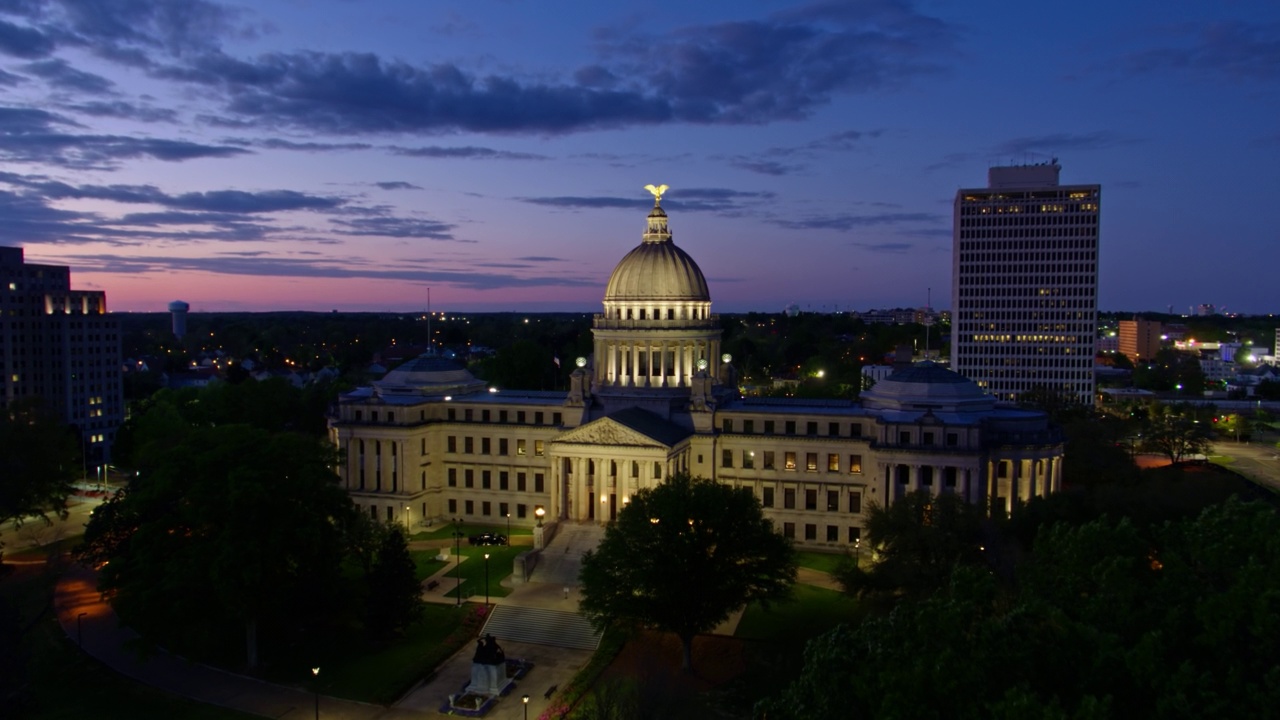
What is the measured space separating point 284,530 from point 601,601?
789 inches

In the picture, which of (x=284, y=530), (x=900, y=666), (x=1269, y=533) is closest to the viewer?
(x=900, y=666)

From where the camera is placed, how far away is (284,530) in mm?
52812

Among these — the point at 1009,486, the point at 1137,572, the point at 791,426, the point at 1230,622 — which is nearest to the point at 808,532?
the point at 791,426

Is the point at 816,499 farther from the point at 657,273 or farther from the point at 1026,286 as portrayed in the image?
the point at 1026,286

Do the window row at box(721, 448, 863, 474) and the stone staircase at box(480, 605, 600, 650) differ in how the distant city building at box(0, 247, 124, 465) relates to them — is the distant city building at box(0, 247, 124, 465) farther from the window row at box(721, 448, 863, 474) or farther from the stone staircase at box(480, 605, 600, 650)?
the window row at box(721, 448, 863, 474)

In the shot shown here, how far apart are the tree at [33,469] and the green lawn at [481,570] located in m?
41.1

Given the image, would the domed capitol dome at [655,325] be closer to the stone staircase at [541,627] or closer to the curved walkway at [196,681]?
the stone staircase at [541,627]

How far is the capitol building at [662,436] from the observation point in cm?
7462

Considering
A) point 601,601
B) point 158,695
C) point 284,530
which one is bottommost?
point 158,695

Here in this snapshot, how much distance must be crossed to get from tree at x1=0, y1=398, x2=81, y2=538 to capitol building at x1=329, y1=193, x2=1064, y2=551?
2544 centimetres

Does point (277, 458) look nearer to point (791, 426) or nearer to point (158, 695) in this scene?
point (158, 695)

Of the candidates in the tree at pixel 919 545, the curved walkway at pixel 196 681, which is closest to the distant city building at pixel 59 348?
the curved walkway at pixel 196 681

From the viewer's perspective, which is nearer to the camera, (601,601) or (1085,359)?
(601,601)

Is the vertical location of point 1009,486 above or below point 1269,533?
below
